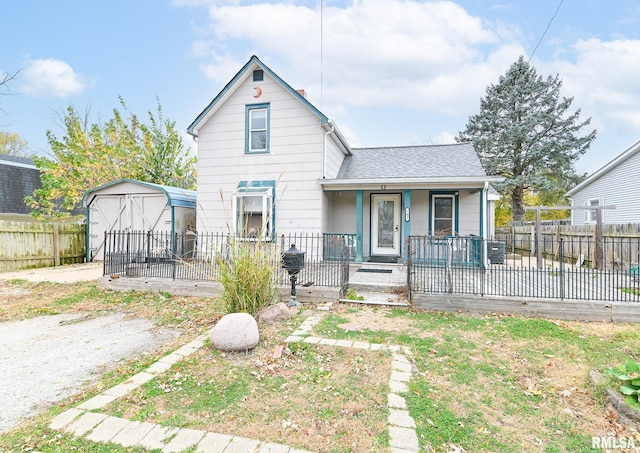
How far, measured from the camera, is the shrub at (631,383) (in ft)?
8.84

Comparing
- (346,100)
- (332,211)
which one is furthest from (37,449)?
(346,100)

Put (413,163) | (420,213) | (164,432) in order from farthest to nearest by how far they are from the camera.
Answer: (413,163) → (420,213) → (164,432)

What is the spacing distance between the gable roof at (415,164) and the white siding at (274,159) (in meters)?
1.25

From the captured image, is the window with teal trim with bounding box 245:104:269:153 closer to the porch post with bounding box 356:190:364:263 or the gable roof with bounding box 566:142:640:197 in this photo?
Result: the porch post with bounding box 356:190:364:263

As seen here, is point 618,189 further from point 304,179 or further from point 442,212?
point 304,179

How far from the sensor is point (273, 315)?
502 cm

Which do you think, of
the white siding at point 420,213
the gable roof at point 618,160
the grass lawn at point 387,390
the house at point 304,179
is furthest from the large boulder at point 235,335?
the gable roof at point 618,160

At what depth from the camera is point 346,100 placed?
20.5 meters

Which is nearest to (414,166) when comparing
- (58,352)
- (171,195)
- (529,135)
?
(171,195)

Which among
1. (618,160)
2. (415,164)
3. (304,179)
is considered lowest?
(304,179)

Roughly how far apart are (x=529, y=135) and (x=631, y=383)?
24.0 m

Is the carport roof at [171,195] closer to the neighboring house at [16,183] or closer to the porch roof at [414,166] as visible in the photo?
the porch roof at [414,166]

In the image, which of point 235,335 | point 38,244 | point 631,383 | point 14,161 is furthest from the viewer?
point 14,161

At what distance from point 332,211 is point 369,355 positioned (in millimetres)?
8095
